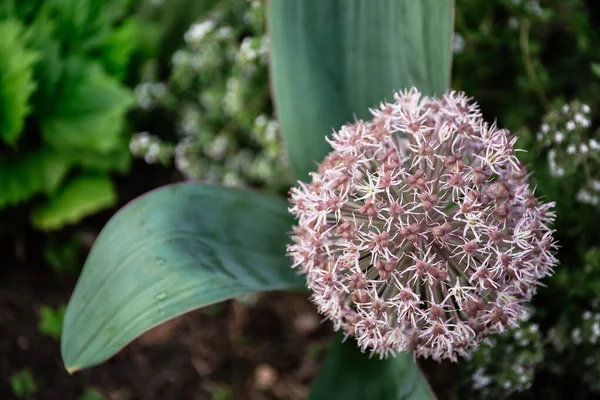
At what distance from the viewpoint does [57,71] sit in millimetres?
2070

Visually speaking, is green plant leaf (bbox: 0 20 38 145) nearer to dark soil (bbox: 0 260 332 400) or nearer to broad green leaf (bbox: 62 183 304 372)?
dark soil (bbox: 0 260 332 400)

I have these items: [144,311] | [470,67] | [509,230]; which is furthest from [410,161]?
[470,67]

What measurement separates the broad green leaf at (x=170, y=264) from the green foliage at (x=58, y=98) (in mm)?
833

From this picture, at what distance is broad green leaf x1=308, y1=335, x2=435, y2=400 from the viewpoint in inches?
47.0

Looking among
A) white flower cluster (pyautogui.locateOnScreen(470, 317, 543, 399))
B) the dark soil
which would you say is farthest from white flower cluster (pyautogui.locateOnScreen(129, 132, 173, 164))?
white flower cluster (pyautogui.locateOnScreen(470, 317, 543, 399))

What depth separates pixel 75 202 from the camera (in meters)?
2.10

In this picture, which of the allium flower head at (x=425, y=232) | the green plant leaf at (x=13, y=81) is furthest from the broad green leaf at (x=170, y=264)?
the green plant leaf at (x=13, y=81)

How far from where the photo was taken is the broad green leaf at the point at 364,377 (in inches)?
47.0

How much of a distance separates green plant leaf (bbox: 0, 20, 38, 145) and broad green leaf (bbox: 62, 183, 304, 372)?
36.9 inches

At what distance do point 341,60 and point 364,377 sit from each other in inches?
28.8

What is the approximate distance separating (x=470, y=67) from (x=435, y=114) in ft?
2.77

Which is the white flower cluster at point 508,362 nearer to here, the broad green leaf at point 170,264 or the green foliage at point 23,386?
the broad green leaf at point 170,264

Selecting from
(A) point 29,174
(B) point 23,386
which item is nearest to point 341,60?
(A) point 29,174

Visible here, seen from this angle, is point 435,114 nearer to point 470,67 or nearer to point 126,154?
point 470,67
